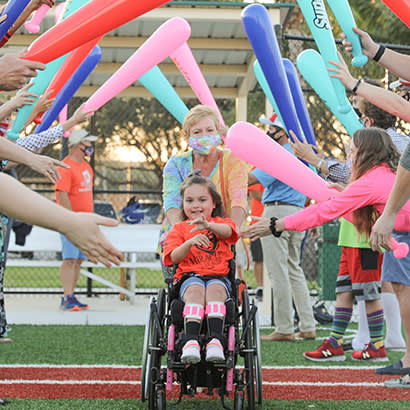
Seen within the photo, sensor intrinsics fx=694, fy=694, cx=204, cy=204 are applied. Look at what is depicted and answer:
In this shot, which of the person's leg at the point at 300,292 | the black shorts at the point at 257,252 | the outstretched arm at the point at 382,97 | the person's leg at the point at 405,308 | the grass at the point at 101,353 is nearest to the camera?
the outstretched arm at the point at 382,97

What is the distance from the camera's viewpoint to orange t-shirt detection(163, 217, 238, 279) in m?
3.98

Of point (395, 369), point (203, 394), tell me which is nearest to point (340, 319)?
point (395, 369)

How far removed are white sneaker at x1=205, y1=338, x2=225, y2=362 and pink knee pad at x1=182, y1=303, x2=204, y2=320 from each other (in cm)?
18

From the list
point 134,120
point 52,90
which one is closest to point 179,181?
point 52,90

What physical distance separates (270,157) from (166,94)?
68.6 inches

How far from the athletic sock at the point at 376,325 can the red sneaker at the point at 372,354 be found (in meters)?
0.04

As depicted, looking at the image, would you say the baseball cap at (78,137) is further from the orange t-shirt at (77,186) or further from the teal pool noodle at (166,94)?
the teal pool noodle at (166,94)

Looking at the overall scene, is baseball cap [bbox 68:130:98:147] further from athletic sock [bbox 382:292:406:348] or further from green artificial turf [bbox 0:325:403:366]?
athletic sock [bbox 382:292:406:348]

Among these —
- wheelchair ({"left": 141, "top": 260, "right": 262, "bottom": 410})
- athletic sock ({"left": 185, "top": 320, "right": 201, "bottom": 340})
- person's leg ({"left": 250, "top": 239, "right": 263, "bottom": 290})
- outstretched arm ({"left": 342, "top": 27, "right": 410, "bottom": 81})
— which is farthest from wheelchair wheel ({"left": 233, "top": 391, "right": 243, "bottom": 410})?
person's leg ({"left": 250, "top": 239, "right": 263, "bottom": 290})

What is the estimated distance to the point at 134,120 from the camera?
54.9 ft

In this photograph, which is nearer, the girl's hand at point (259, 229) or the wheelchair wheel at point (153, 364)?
the wheelchair wheel at point (153, 364)

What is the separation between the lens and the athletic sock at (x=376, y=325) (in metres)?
5.38

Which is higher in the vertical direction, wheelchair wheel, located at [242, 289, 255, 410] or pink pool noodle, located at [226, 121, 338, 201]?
pink pool noodle, located at [226, 121, 338, 201]

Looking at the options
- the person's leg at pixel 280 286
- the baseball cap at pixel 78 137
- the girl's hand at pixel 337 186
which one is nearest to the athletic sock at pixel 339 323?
the person's leg at pixel 280 286
